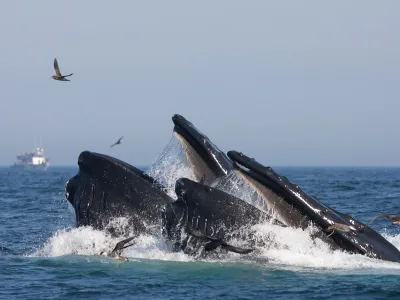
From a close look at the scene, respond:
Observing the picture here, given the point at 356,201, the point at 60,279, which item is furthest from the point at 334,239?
the point at 356,201

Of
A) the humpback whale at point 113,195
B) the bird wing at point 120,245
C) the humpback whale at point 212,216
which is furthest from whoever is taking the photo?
the humpback whale at point 113,195

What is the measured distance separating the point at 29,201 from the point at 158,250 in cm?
2216

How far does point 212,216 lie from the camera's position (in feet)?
47.8

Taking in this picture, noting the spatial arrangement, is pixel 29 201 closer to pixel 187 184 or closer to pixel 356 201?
pixel 356 201

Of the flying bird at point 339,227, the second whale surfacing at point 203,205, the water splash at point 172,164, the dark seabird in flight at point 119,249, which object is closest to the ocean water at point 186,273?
the dark seabird in flight at point 119,249

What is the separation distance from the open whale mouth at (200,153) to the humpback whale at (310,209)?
1374mm

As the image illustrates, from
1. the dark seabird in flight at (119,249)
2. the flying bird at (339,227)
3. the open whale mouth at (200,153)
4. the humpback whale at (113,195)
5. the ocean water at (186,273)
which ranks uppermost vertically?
the open whale mouth at (200,153)

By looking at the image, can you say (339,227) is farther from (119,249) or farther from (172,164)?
(119,249)

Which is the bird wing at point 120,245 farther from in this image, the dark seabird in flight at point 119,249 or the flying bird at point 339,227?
the flying bird at point 339,227

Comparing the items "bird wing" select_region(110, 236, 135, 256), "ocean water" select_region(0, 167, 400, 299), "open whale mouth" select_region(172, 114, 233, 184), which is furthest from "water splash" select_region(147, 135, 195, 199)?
"bird wing" select_region(110, 236, 135, 256)

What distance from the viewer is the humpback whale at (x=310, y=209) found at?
1420 centimetres

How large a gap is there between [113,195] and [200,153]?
170 cm

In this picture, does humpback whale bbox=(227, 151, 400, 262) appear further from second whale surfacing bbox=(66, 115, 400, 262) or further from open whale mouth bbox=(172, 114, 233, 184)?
open whale mouth bbox=(172, 114, 233, 184)

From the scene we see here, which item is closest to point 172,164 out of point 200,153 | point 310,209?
point 200,153
